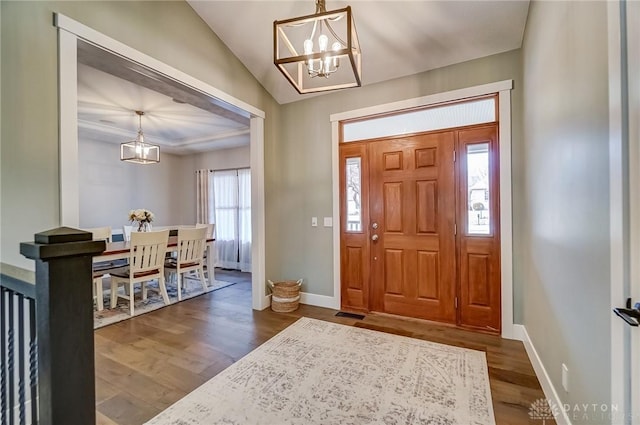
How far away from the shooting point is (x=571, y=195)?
1.44 m

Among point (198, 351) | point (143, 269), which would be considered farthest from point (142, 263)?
point (198, 351)

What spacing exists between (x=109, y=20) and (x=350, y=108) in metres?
2.40

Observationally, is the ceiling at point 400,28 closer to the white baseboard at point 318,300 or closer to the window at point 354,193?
the window at point 354,193

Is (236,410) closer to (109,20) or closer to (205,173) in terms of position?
(109,20)

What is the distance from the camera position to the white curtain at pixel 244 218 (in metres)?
6.12

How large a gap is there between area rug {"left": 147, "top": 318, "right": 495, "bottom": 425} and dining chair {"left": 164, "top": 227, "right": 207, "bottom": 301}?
7.15 feet

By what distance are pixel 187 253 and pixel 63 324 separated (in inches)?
141

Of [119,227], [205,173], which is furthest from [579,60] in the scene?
[119,227]

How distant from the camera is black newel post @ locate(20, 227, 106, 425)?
0.79 metres

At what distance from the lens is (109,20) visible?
206cm

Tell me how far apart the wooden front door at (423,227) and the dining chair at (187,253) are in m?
2.29

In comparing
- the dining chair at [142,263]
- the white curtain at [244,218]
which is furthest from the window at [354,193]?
the white curtain at [244,218]

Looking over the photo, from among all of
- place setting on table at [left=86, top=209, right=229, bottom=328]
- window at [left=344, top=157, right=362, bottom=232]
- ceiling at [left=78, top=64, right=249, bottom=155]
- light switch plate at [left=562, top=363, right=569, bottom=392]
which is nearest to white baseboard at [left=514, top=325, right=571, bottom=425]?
light switch plate at [left=562, top=363, right=569, bottom=392]

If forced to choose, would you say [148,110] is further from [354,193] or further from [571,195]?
[571,195]
